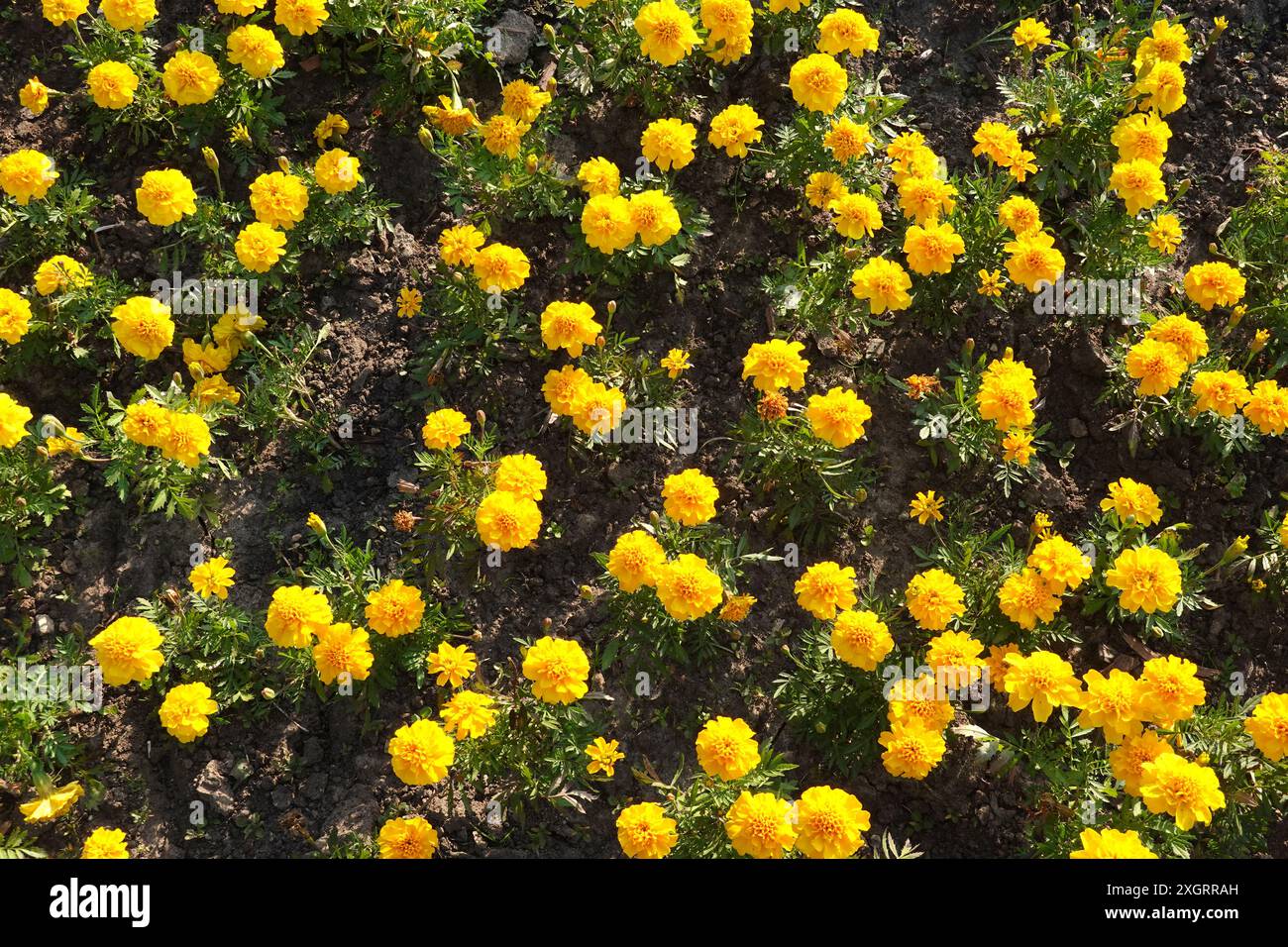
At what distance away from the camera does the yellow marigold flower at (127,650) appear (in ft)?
13.2

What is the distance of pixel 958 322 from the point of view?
493cm

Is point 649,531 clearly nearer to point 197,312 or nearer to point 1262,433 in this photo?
point 197,312

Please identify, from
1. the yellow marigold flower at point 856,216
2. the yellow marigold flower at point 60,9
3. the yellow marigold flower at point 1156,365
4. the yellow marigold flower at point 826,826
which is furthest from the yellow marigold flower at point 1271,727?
the yellow marigold flower at point 60,9

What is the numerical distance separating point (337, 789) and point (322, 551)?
1000 millimetres

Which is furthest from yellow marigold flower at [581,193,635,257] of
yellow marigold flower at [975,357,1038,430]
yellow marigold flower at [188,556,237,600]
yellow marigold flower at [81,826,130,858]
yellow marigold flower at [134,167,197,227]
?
yellow marigold flower at [81,826,130,858]

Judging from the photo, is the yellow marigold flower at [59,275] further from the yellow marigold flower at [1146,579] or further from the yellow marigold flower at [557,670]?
the yellow marigold flower at [1146,579]

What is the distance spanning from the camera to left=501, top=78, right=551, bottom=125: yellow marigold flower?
4797mm

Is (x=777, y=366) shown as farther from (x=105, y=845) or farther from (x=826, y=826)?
(x=105, y=845)

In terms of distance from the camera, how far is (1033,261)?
4531 mm

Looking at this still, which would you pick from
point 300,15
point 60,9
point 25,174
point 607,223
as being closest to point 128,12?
point 60,9

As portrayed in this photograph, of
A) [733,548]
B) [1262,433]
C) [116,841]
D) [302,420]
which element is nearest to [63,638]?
[116,841]

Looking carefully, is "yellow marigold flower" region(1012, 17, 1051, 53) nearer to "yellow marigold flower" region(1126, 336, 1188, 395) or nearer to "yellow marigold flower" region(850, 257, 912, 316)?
"yellow marigold flower" region(850, 257, 912, 316)

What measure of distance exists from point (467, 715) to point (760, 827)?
115 cm

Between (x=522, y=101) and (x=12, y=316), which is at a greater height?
(x=522, y=101)
